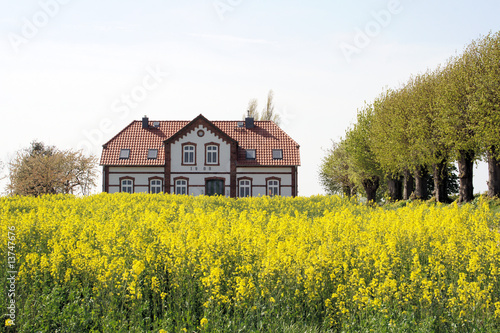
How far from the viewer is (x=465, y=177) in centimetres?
3278

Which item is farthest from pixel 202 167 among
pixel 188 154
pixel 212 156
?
pixel 188 154

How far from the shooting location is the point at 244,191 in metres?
41.4

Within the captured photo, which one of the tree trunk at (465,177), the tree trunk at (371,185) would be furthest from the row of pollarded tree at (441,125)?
the tree trunk at (371,185)

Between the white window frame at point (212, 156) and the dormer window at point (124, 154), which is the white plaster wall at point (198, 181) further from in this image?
the dormer window at point (124, 154)

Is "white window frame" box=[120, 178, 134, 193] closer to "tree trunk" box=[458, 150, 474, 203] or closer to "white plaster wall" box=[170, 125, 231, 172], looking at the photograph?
"white plaster wall" box=[170, 125, 231, 172]

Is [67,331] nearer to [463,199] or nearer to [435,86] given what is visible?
[463,199]

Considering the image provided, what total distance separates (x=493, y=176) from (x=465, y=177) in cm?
192

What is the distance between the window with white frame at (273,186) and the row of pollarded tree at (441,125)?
29.0 ft

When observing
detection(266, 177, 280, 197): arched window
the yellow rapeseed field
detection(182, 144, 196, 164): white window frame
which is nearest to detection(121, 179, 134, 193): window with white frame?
detection(182, 144, 196, 164): white window frame

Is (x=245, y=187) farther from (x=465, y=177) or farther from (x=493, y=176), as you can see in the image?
(x=493, y=176)

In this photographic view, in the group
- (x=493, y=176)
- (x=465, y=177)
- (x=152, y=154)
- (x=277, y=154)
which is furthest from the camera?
(x=152, y=154)

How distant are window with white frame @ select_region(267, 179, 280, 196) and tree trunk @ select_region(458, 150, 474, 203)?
1432cm

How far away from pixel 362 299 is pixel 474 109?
2518 centimetres

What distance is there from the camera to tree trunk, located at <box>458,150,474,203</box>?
32.6 metres
